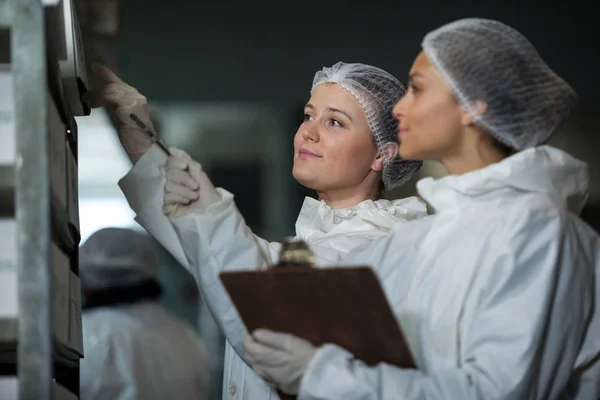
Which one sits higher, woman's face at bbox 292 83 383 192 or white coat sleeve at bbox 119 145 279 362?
woman's face at bbox 292 83 383 192

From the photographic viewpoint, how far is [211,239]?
2.21 meters

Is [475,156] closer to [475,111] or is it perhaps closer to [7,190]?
[475,111]

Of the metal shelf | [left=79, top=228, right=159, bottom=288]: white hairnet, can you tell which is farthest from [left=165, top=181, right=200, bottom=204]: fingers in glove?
[left=79, top=228, right=159, bottom=288]: white hairnet

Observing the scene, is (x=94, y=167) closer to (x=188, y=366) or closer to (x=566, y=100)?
(x=188, y=366)

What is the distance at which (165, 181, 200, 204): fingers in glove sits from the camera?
218 centimetres

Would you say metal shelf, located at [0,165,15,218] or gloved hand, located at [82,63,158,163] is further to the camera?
gloved hand, located at [82,63,158,163]

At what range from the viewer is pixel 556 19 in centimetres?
550

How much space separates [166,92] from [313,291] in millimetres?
4361

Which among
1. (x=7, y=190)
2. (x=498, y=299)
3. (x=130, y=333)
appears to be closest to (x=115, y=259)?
(x=130, y=333)

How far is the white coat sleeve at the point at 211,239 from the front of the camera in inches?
86.8

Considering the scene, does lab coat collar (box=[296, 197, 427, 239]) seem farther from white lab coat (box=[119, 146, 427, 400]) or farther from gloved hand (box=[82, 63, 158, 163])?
gloved hand (box=[82, 63, 158, 163])

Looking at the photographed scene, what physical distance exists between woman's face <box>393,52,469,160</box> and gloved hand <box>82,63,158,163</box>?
2.21 feet

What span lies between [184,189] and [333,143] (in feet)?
1.61

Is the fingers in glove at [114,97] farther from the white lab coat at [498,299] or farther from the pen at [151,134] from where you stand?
the white lab coat at [498,299]
